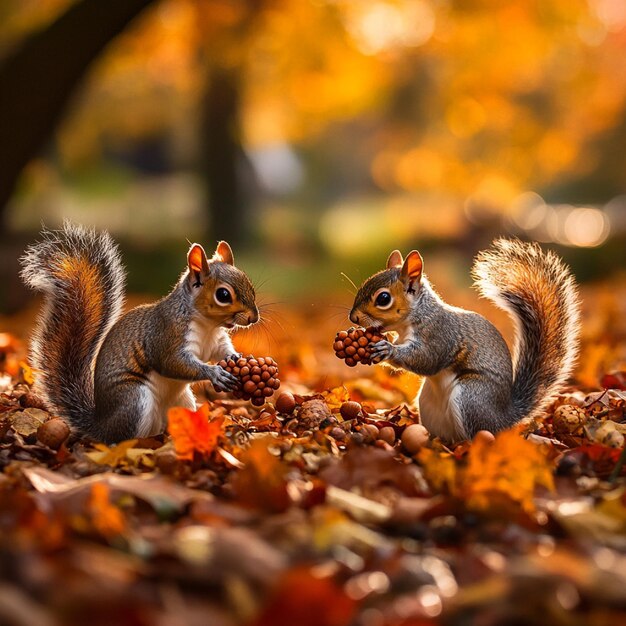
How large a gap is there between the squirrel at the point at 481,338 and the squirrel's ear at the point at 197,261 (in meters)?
0.48

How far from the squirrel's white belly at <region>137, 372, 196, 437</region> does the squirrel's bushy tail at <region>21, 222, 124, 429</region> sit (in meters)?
0.22

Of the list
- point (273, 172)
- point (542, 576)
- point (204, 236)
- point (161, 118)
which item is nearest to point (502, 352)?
point (542, 576)

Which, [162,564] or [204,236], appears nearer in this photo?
[162,564]

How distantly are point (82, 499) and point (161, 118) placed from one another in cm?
1362

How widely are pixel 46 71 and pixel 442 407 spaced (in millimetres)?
4927

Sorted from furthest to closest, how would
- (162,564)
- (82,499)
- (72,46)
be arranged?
(72,46) → (82,499) → (162,564)

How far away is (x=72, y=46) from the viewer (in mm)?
6633

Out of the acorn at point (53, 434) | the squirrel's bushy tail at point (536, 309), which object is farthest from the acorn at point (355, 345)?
the acorn at point (53, 434)

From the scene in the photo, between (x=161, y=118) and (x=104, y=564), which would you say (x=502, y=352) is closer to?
(x=104, y=564)

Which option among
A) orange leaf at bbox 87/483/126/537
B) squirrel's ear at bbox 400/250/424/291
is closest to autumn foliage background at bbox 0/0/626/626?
orange leaf at bbox 87/483/126/537

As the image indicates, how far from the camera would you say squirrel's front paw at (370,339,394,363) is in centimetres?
277

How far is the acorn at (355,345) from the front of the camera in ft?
9.18

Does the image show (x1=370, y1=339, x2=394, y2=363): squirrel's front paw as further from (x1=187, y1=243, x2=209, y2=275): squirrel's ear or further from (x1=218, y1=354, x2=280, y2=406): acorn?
(x1=187, y1=243, x2=209, y2=275): squirrel's ear

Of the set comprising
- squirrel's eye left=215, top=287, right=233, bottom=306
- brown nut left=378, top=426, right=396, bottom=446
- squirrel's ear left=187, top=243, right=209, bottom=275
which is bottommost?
brown nut left=378, top=426, right=396, bottom=446
